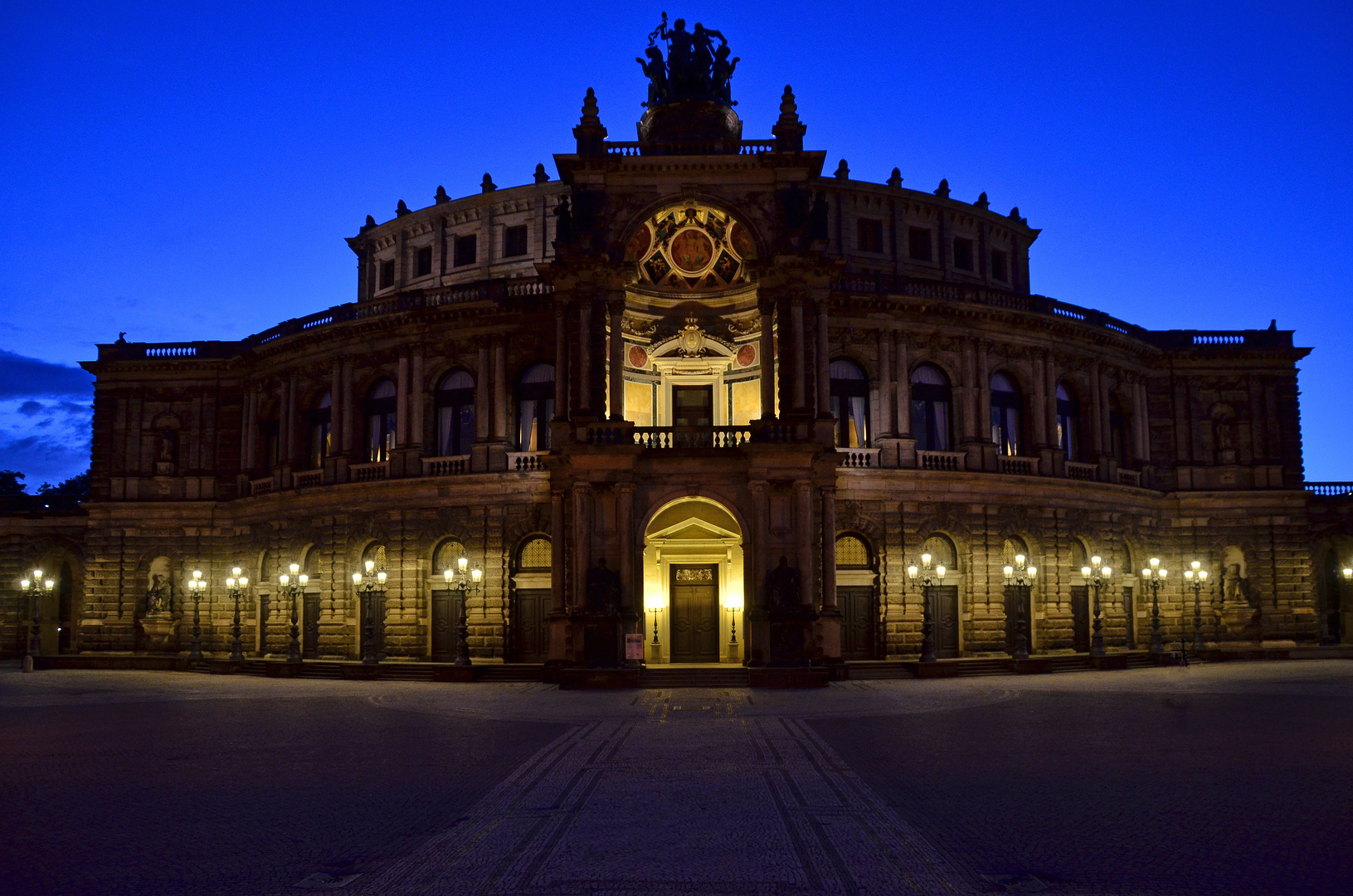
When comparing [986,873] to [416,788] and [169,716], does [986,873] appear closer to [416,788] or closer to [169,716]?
[416,788]

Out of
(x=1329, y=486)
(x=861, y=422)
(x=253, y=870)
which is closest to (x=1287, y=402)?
(x=1329, y=486)

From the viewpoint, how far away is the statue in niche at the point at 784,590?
114ft

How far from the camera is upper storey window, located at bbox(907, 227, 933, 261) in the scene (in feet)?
169

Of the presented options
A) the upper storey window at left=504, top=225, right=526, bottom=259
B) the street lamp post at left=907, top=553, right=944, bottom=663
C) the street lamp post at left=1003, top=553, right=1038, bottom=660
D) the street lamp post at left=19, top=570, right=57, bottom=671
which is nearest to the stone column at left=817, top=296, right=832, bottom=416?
the street lamp post at left=907, top=553, right=944, bottom=663

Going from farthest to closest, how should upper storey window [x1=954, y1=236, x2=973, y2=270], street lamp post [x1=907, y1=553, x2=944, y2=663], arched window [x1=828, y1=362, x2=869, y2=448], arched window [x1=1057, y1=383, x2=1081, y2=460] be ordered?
upper storey window [x1=954, y1=236, x2=973, y2=270], arched window [x1=1057, y1=383, x2=1081, y2=460], arched window [x1=828, y1=362, x2=869, y2=448], street lamp post [x1=907, y1=553, x2=944, y2=663]

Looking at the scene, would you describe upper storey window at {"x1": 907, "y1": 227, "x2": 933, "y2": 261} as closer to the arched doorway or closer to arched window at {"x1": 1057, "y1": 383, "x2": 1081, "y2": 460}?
arched window at {"x1": 1057, "y1": 383, "x2": 1081, "y2": 460}

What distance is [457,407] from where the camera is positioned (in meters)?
45.8

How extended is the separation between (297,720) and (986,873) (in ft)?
60.5

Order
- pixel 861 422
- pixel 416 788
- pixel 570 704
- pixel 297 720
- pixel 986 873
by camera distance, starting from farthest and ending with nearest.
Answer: pixel 861 422, pixel 570 704, pixel 297 720, pixel 416 788, pixel 986 873

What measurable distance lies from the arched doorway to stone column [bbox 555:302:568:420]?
5.41m

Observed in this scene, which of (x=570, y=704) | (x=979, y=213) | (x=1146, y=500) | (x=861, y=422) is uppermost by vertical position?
(x=979, y=213)

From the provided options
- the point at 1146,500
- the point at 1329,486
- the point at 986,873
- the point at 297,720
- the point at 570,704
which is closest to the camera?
the point at 986,873

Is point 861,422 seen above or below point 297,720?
above

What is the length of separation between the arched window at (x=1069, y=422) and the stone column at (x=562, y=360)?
2227 centimetres
